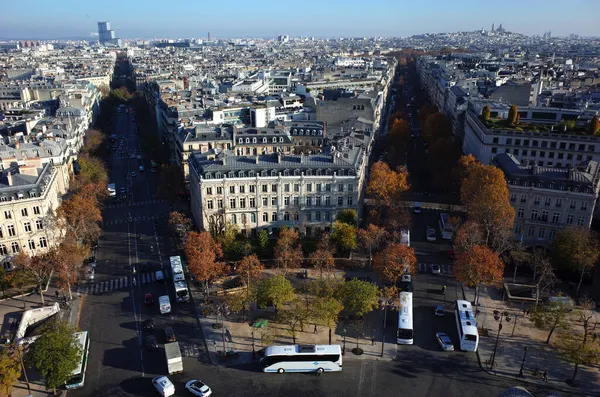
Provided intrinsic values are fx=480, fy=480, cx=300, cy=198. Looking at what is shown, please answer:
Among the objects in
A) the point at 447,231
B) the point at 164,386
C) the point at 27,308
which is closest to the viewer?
the point at 164,386

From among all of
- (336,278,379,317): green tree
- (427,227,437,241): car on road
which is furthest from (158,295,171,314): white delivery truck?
(427,227,437,241): car on road

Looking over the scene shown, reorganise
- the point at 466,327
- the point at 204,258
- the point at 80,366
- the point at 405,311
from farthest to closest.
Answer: the point at 204,258
the point at 405,311
the point at 466,327
the point at 80,366

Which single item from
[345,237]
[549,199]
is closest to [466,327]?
[345,237]

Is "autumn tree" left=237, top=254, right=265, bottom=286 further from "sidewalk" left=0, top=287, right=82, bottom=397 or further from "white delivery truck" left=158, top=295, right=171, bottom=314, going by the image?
"sidewalk" left=0, top=287, right=82, bottom=397

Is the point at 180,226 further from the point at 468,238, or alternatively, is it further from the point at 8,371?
the point at 468,238

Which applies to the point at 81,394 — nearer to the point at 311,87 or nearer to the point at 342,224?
the point at 342,224

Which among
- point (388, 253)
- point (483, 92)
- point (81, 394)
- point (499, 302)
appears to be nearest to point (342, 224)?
point (388, 253)
